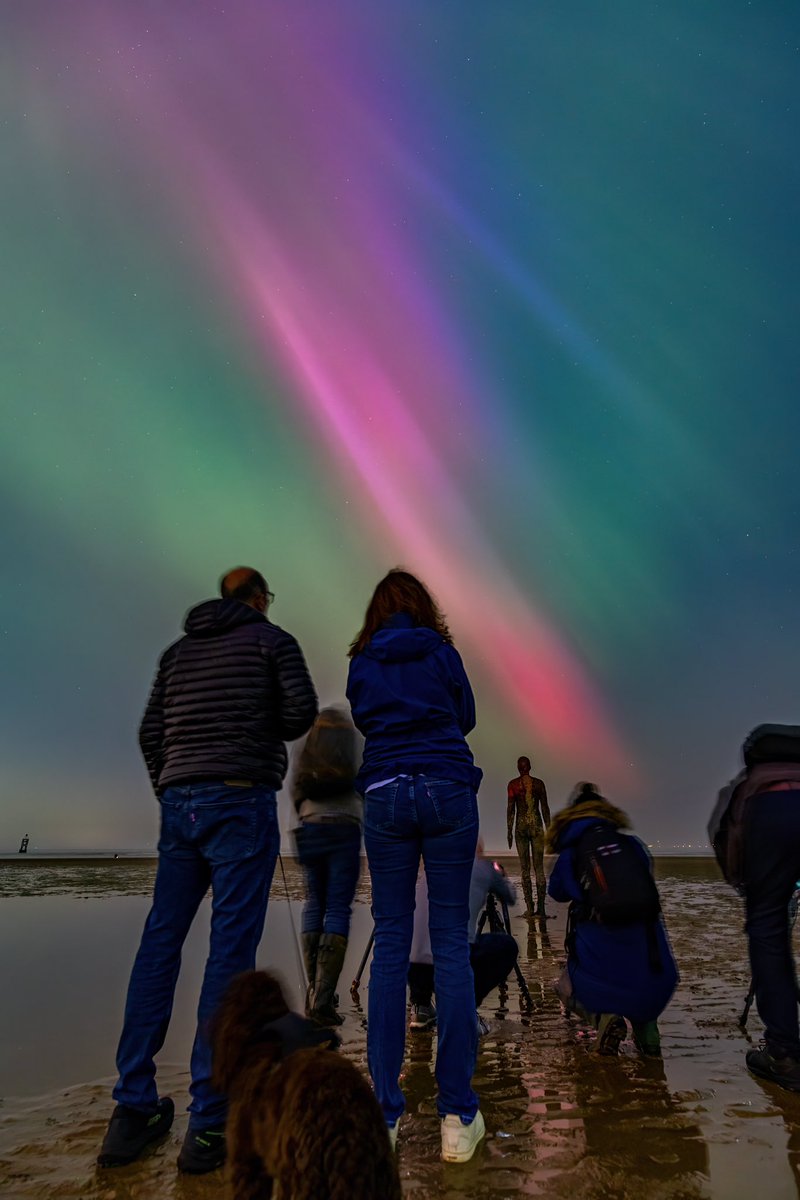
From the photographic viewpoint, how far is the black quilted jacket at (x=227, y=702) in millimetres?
3197

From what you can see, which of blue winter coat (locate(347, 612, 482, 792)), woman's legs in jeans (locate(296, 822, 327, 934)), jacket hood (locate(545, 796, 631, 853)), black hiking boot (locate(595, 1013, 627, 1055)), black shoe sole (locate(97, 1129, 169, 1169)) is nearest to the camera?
black shoe sole (locate(97, 1129, 169, 1169))

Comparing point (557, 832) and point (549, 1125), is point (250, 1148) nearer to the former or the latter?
point (549, 1125)

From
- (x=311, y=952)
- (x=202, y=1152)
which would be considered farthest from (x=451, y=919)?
(x=311, y=952)

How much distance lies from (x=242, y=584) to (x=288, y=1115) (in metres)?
2.45

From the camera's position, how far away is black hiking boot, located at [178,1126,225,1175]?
263 centimetres

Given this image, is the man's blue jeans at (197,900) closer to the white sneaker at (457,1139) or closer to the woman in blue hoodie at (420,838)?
the woman in blue hoodie at (420,838)

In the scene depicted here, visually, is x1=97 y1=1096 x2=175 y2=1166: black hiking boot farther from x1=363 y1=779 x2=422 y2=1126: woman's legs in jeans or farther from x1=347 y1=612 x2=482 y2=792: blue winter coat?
x1=347 y1=612 x2=482 y2=792: blue winter coat

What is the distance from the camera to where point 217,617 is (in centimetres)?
346

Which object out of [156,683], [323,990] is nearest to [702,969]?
[323,990]

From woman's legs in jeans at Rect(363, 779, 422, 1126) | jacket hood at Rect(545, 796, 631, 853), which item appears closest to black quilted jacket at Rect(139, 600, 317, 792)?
woman's legs in jeans at Rect(363, 779, 422, 1126)

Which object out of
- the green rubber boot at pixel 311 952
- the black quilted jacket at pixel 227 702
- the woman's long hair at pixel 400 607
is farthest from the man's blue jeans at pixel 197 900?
the green rubber boot at pixel 311 952

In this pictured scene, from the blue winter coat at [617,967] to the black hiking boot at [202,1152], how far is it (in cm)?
234

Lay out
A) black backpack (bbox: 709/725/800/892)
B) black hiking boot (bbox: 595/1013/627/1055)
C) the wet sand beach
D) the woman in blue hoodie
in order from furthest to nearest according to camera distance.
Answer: black hiking boot (bbox: 595/1013/627/1055) → black backpack (bbox: 709/725/800/892) → the woman in blue hoodie → the wet sand beach

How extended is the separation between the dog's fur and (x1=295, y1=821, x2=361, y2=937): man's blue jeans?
304 centimetres
